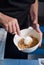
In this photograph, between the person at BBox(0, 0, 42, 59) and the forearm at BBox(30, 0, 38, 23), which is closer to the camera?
→ the person at BBox(0, 0, 42, 59)

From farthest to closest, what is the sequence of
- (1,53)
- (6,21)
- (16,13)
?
(16,13)
(1,53)
(6,21)

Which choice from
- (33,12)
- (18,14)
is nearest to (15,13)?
(18,14)

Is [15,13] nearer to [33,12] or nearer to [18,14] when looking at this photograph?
[18,14]

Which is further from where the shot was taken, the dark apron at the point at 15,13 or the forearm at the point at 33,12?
the forearm at the point at 33,12

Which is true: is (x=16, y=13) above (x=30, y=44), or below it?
above

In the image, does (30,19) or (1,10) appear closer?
(1,10)

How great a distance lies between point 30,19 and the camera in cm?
104

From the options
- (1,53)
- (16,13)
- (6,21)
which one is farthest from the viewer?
(16,13)

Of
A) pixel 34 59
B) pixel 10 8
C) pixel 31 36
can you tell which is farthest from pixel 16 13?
pixel 34 59

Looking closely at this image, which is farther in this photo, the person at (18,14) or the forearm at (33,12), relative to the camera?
the forearm at (33,12)

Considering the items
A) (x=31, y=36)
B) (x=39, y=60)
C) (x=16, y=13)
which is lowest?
(x=39, y=60)

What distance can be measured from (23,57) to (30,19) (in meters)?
0.27

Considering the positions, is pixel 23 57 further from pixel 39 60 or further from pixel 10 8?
pixel 10 8

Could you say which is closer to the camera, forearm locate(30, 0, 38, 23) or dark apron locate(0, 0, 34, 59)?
dark apron locate(0, 0, 34, 59)
